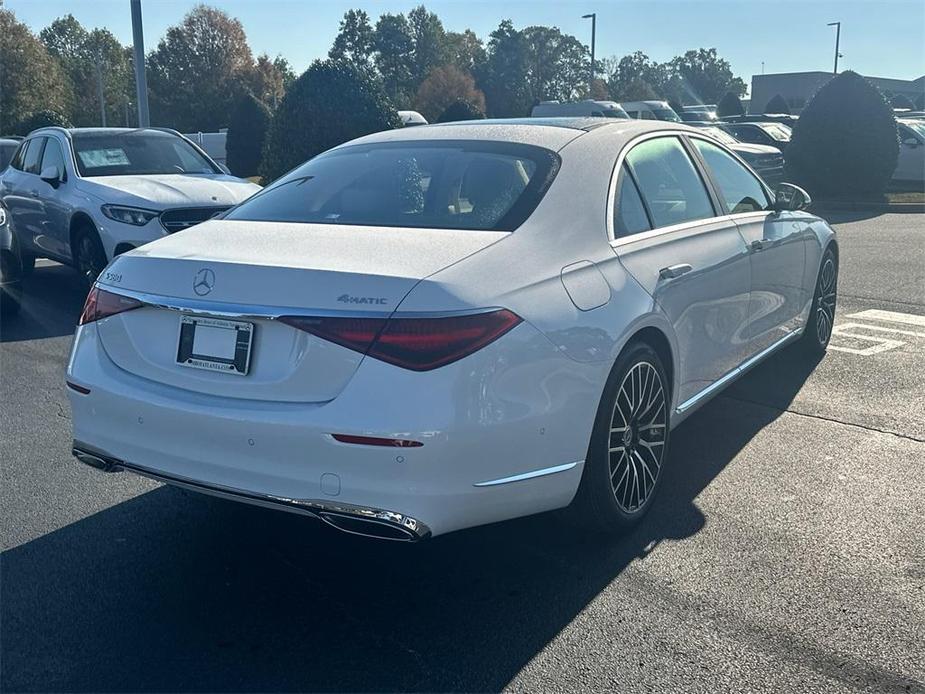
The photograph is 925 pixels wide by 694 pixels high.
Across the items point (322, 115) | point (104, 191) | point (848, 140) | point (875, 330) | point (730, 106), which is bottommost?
point (875, 330)

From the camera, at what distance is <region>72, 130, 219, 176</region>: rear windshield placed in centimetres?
992

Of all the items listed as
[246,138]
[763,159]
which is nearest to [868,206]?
[763,159]

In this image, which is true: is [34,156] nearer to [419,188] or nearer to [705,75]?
[419,188]

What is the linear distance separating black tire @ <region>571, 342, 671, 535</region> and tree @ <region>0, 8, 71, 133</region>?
169ft

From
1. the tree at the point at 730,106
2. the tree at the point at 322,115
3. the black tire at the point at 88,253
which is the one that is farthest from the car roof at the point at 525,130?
the tree at the point at 730,106

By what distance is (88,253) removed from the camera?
9305 millimetres

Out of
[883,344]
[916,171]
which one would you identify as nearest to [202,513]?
[883,344]

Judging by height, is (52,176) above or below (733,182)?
below

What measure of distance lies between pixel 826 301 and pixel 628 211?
3083 mm

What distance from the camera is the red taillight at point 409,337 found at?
10.00 feet

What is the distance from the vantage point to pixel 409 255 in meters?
3.35

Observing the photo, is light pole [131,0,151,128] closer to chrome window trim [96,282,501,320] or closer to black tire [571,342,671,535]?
chrome window trim [96,282,501,320]

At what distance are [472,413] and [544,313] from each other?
47cm

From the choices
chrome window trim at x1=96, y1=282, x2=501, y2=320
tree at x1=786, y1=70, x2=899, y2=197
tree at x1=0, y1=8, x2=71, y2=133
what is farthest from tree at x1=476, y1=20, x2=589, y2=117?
chrome window trim at x1=96, y1=282, x2=501, y2=320
